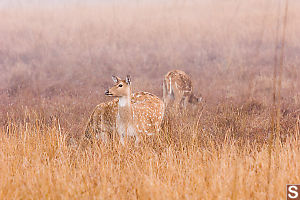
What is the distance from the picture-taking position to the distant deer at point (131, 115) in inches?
227

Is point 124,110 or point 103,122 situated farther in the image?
point 103,122

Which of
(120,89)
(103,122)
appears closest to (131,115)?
(120,89)

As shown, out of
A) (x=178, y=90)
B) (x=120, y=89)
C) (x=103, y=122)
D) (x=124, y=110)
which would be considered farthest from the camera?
(x=178, y=90)

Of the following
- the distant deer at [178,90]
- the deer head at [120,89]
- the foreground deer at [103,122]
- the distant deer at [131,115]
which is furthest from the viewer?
the distant deer at [178,90]

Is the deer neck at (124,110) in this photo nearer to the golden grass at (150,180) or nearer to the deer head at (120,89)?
the deer head at (120,89)

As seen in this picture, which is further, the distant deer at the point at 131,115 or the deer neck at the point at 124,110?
the deer neck at the point at 124,110

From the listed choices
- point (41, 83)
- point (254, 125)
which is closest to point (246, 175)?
point (254, 125)

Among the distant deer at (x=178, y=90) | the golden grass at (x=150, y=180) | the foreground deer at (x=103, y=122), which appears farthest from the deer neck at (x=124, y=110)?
the distant deer at (x=178, y=90)

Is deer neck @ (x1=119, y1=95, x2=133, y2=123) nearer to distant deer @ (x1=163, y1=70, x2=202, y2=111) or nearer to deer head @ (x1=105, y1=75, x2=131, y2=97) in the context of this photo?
deer head @ (x1=105, y1=75, x2=131, y2=97)

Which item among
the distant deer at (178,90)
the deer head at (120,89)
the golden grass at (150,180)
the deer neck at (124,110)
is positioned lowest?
the distant deer at (178,90)

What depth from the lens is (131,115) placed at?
5.98 metres

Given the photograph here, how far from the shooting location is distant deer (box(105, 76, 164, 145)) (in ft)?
18.9

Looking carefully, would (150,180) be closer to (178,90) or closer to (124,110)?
(124,110)

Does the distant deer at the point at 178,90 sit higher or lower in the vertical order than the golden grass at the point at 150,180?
lower
